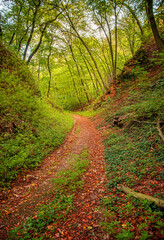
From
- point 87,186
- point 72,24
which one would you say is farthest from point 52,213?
point 72,24

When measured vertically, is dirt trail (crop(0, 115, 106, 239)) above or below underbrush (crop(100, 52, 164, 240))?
below

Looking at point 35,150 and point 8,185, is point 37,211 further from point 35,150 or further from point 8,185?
point 35,150

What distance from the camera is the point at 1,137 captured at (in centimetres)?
562

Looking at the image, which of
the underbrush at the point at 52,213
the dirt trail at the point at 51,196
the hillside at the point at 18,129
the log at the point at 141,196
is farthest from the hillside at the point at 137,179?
the hillside at the point at 18,129

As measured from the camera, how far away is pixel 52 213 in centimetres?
305

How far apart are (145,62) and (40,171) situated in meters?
12.6

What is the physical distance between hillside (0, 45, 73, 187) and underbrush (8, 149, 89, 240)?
1.76 meters

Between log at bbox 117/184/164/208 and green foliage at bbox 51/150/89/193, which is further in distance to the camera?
green foliage at bbox 51/150/89/193

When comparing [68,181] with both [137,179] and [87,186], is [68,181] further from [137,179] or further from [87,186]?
[137,179]

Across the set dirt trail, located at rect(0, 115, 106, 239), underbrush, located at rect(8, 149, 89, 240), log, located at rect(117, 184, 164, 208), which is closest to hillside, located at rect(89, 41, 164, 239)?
log, located at rect(117, 184, 164, 208)

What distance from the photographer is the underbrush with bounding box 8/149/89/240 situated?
8.54 feet

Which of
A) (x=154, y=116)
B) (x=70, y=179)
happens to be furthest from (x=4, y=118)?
(x=154, y=116)

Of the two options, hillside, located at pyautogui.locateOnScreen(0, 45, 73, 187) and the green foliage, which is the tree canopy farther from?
the green foliage

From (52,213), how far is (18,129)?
5175 mm
